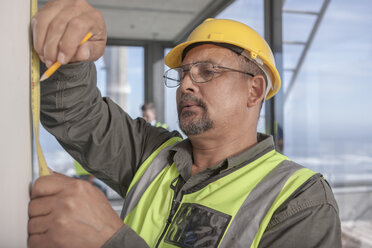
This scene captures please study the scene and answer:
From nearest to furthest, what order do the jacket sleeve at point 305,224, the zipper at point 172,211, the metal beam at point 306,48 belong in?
the jacket sleeve at point 305,224
the zipper at point 172,211
the metal beam at point 306,48

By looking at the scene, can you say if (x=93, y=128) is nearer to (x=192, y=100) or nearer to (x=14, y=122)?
(x=192, y=100)

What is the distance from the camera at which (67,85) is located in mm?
980

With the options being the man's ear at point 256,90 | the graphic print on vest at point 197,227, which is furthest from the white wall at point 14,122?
the man's ear at point 256,90

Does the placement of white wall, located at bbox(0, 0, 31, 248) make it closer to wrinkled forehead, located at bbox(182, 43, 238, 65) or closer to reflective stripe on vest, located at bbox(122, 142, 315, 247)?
reflective stripe on vest, located at bbox(122, 142, 315, 247)

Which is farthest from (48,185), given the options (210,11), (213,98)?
(210,11)

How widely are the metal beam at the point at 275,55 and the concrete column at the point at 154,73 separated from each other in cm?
346

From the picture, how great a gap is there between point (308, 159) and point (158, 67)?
4.27 metres

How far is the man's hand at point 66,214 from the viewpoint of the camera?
54 cm

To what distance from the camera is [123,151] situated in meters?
1.37

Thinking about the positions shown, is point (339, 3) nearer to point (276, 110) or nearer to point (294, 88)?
point (294, 88)

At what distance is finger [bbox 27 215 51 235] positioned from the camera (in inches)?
21.4

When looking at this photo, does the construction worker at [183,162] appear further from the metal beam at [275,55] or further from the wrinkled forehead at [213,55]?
the metal beam at [275,55]

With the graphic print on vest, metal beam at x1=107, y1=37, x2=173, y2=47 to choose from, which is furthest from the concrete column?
the graphic print on vest

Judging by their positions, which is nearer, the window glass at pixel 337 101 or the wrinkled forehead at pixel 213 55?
the wrinkled forehead at pixel 213 55
